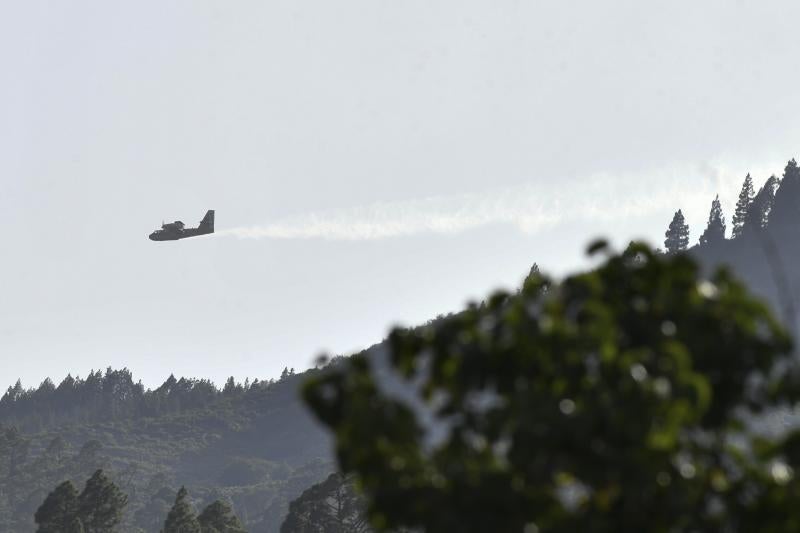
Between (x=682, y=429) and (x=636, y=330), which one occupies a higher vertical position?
(x=636, y=330)

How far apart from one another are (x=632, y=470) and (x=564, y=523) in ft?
3.01

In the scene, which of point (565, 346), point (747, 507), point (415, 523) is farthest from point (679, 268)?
point (415, 523)

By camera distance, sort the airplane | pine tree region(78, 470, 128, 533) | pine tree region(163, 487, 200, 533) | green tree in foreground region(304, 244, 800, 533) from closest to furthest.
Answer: green tree in foreground region(304, 244, 800, 533)
pine tree region(163, 487, 200, 533)
pine tree region(78, 470, 128, 533)
the airplane

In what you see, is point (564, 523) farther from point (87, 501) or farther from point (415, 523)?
point (87, 501)

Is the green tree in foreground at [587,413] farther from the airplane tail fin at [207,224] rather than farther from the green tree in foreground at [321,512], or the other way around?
the airplane tail fin at [207,224]

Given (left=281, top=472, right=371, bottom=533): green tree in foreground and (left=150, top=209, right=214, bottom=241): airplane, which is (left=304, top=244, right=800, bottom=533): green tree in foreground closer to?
(left=281, top=472, right=371, bottom=533): green tree in foreground

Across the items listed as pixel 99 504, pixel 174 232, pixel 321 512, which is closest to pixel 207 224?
pixel 174 232

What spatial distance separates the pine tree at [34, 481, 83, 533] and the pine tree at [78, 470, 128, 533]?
1820 millimetres

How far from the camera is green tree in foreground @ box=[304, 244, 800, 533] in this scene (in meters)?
13.0

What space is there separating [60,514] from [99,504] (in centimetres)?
492

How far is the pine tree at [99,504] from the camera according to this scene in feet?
341

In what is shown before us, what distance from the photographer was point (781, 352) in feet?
45.1

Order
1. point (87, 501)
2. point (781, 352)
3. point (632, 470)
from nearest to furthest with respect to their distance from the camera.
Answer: point (632, 470)
point (781, 352)
point (87, 501)

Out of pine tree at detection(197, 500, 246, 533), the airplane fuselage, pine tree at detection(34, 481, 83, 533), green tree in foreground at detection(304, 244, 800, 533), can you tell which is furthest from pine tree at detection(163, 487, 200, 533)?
green tree in foreground at detection(304, 244, 800, 533)
